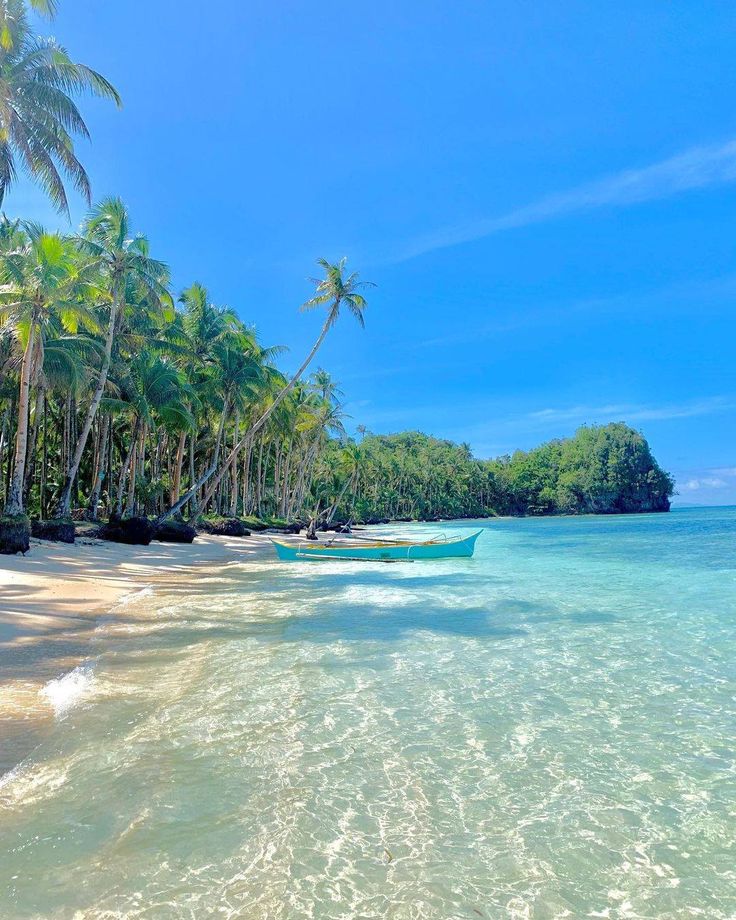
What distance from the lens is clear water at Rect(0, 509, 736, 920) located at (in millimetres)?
2951

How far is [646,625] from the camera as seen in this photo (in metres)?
10.3

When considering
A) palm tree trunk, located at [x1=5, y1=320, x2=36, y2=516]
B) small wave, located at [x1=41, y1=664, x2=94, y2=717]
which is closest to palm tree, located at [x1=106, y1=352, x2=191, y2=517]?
palm tree trunk, located at [x1=5, y1=320, x2=36, y2=516]

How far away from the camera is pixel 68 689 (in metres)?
5.97

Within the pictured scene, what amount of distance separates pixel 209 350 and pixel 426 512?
69.1 metres

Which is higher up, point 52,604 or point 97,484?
point 97,484

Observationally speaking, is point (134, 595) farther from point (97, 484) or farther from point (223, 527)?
point (223, 527)

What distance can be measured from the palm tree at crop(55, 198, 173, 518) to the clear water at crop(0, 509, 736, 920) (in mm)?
15563

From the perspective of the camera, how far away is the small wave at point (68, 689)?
18.0ft

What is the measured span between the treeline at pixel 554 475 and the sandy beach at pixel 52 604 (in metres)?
82.3

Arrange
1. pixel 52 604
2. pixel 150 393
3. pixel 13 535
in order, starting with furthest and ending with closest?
pixel 150 393
pixel 13 535
pixel 52 604

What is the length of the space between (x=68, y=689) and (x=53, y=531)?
1516 cm

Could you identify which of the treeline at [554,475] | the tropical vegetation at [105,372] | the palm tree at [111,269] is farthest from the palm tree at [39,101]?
the treeline at [554,475]

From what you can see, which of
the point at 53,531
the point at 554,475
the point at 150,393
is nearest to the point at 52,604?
the point at 53,531

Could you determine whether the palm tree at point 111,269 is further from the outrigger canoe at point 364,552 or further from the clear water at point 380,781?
the clear water at point 380,781
